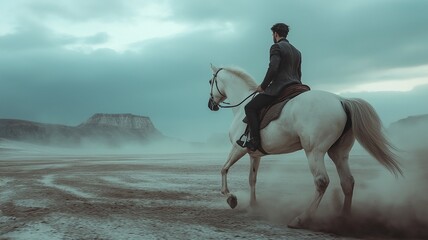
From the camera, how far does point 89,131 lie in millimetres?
180125

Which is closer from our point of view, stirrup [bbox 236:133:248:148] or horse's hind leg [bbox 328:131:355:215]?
horse's hind leg [bbox 328:131:355:215]

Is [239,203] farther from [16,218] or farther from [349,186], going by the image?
[16,218]

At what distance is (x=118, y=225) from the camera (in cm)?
680

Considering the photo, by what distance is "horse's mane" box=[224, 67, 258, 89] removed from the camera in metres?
9.25

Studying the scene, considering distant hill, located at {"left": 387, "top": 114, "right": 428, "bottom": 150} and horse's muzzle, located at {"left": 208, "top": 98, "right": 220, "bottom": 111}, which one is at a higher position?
horse's muzzle, located at {"left": 208, "top": 98, "right": 220, "bottom": 111}

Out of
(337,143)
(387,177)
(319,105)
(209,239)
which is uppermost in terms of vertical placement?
(319,105)

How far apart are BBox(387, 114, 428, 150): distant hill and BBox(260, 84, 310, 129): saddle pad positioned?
4908 millimetres

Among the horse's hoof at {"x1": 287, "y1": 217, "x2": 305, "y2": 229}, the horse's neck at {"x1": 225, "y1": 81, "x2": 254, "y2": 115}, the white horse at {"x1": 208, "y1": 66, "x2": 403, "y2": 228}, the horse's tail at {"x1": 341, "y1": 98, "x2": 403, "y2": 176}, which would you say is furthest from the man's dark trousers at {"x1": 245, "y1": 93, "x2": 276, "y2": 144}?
the horse's hoof at {"x1": 287, "y1": 217, "x2": 305, "y2": 229}

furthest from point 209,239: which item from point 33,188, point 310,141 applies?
point 33,188

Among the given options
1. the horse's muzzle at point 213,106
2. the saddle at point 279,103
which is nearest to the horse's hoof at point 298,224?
the saddle at point 279,103

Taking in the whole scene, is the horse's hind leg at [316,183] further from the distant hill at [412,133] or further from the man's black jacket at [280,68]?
the distant hill at [412,133]

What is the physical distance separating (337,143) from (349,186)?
75 centimetres

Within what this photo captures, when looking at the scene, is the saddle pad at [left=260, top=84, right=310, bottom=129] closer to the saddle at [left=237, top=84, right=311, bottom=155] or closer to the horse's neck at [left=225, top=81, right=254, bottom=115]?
the saddle at [left=237, top=84, right=311, bottom=155]

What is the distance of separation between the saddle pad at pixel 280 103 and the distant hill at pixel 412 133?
491 cm
